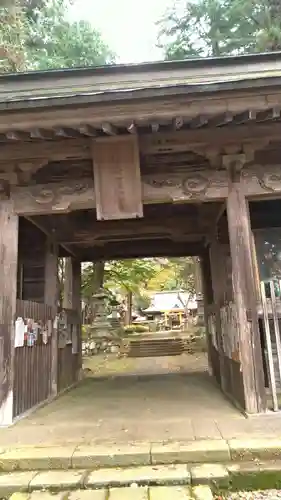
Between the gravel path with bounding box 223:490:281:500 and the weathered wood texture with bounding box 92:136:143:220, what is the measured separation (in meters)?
2.97

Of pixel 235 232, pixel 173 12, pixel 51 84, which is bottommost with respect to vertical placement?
pixel 235 232

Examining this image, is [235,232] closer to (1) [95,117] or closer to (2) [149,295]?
(1) [95,117]

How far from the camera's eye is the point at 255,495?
303 centimetres

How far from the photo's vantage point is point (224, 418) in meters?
4.35

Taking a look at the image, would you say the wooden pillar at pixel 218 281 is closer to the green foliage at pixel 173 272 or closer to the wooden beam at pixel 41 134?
the wooden beam at pixel 41 134

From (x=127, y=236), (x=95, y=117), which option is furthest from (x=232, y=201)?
(x=127, y=236)

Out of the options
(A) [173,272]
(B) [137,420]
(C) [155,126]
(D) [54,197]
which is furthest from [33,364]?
(A) [173,272]

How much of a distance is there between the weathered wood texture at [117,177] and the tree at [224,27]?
13653 mm

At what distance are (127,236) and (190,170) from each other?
2.76 metres

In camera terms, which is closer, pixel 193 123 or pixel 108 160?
pixel 193 123

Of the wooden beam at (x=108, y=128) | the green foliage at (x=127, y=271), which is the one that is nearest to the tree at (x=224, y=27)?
the green foliage at (x=127, y=271)

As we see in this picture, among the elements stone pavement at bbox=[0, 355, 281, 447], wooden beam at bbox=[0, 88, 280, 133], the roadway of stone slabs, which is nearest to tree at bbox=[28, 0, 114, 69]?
wooden beam at bbox=[0, 88, 280, 133]

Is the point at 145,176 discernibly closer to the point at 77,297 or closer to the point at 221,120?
the point at 221,120

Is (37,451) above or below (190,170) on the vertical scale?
below
